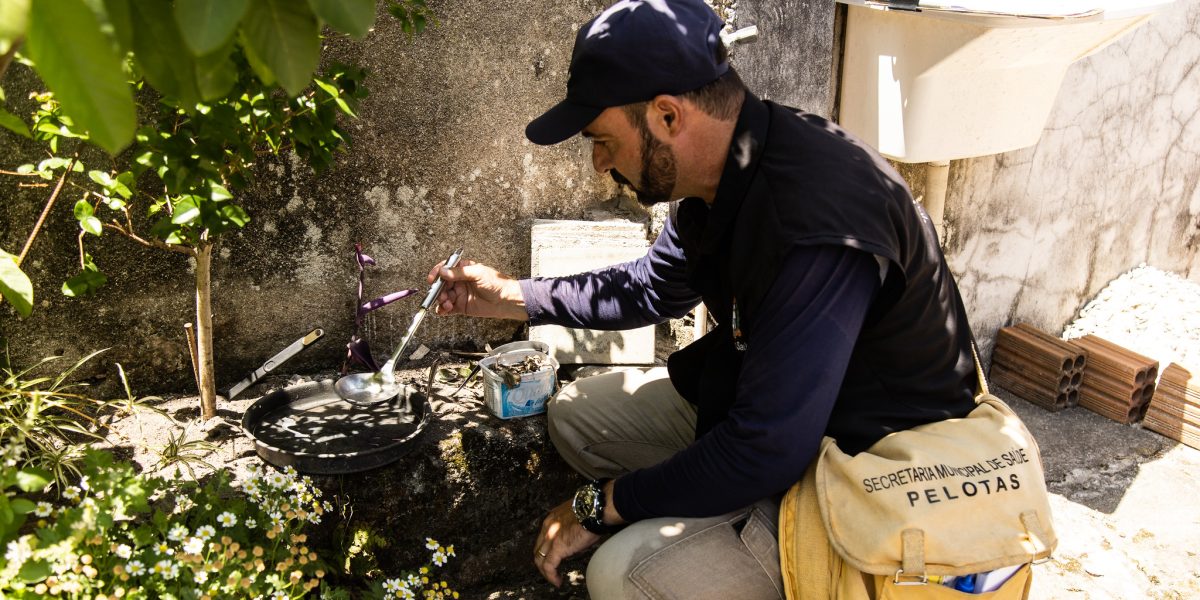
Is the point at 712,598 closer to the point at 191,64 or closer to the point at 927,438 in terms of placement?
the point at 927,438

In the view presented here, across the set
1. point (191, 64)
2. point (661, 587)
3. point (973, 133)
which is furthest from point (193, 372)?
point (973, 133)

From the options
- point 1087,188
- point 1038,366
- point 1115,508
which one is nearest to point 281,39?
point 1115,508

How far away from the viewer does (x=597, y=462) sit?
247 centimetres

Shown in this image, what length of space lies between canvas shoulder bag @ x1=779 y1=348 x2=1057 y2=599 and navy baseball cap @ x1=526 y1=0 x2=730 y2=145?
862 mm

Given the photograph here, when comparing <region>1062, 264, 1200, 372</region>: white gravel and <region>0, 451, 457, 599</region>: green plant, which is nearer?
<region>0, 451, 457, 599</region>: green plant

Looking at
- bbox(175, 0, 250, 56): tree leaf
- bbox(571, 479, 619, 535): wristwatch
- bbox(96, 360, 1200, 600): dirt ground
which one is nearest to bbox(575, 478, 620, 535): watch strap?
bbox(571, 479, 619, 535): wristwatch

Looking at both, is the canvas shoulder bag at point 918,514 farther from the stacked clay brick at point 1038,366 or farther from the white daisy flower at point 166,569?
the stacked clay brick at point 1038,366

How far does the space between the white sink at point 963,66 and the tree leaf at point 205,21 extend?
2286mm

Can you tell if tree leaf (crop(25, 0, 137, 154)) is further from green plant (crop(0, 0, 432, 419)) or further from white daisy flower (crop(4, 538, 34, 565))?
white daisy flower (crop(4, 538, 34, 565))

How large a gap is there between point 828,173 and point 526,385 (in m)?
1.17

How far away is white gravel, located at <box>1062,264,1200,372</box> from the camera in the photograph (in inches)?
162

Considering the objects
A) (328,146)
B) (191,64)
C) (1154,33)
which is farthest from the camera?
(1154,33)

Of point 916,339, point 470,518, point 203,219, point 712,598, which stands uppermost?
point 203,219

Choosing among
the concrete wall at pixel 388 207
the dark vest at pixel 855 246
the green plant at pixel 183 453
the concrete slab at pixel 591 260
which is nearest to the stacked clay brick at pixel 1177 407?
the concrete wall at pixel 388 207
